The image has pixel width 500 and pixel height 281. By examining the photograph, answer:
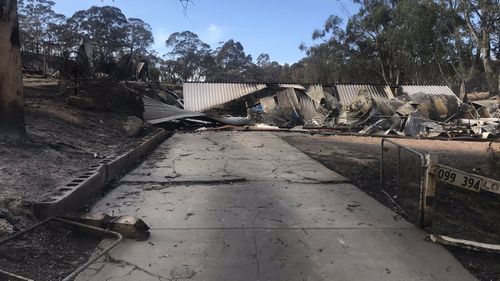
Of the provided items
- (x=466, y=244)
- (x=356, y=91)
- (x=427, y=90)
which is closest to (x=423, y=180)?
(x=466, y=244)

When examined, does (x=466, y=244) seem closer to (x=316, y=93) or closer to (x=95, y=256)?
(x=95, y=256)

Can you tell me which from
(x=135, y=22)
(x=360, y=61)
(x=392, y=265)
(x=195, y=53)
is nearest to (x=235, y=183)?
(x=392, y=265)

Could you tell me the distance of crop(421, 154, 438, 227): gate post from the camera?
5000 millimetres

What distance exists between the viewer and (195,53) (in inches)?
3750

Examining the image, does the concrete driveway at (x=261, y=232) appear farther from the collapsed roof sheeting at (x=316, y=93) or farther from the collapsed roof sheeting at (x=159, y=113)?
the collapsed roof sheeting at (x=316, y=93)

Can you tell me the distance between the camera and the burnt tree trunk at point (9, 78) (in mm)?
7105

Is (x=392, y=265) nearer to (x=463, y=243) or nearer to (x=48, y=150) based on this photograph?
(x=463, y=243)

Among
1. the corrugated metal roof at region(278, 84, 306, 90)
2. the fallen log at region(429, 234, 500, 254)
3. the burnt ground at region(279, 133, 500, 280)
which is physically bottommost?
the burnt ground at region(279, 133, 500, 280)

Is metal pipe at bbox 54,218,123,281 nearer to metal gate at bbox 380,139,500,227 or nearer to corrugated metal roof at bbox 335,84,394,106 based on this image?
metal gate at bbox 380,139,500,227

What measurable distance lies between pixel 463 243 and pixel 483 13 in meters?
31.5

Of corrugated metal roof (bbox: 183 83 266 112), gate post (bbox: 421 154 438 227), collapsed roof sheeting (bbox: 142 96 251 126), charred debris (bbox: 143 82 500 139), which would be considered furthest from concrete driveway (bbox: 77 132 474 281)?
corrugated metal roof (bbox: 183 83 266 112)

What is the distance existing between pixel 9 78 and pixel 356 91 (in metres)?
20.8

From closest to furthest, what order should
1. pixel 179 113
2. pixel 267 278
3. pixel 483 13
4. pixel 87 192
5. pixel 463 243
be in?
pixel 267 278, pixel 463 243, pixel 87 192, pixel 179 113, pixel 483 13

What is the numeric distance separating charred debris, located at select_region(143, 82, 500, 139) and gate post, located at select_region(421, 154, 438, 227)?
44.5 feet
